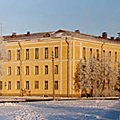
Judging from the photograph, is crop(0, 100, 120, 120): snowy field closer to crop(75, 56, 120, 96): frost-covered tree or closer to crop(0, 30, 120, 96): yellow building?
crop(75, 56, 120, 96): frost-covered tree

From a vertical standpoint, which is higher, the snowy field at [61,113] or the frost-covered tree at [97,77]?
the frost-covered tree at [97,77]

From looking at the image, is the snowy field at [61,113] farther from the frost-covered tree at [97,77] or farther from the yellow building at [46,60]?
the yellow building at [46,60]

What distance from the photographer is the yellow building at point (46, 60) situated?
63594mm

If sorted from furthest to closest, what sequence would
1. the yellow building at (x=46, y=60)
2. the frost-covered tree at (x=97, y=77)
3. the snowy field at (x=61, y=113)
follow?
the yellow building at (x=46, y=60)
the frost-covered tree at (x=97, y=77)
the snowy field at (x=61, y=113)

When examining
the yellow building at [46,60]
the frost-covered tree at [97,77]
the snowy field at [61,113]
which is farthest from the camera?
the yellow building at [46,60]

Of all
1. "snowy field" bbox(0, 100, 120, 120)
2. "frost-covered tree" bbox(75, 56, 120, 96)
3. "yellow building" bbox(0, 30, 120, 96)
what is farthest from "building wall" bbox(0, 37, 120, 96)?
"snowy field" bbox(0, 100, 120, 120)

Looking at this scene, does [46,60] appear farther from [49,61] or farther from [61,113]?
[61,113]

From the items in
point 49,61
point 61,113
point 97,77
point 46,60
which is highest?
point 46,60

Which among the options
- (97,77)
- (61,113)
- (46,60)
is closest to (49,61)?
(46,60)

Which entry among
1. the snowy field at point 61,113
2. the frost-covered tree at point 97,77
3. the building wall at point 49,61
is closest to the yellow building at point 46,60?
the building wall at point 49,61

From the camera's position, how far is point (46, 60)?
217 ft

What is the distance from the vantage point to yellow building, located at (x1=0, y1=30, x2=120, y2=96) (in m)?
63.6

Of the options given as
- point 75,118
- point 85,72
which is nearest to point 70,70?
point 85,72

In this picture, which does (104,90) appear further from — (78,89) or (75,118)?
(75,118)
